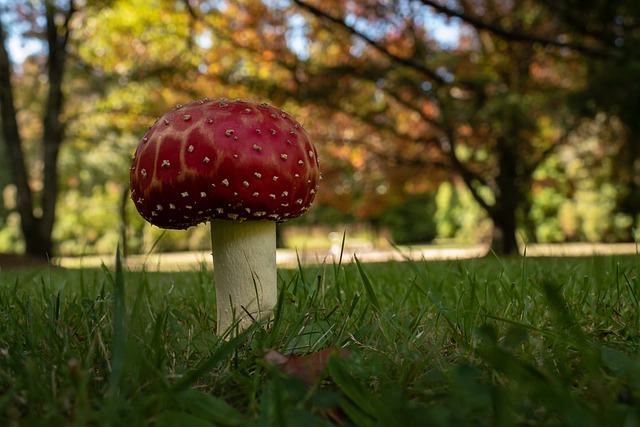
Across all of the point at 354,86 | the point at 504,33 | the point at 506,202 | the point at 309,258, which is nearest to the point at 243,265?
the point at 309,258

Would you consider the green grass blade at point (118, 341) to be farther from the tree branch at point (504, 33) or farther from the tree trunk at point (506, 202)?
the tree trunk at point (506, 202)

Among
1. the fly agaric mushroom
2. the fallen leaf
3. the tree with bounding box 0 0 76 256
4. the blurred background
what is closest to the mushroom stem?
the fly agaric mushroom

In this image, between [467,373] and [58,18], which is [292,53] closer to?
[58,18]

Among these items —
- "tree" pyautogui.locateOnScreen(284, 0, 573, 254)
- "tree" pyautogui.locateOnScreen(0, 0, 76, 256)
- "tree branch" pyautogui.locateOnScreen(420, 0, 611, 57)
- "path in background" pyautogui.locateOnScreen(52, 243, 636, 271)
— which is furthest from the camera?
"tree" pyautogui.locateOnScreen(0, 0, 76, 256)

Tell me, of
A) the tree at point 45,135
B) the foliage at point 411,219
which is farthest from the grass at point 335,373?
the foliage at point 411,219

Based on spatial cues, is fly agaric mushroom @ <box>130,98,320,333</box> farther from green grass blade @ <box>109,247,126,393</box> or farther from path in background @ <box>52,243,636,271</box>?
green grass blade @ <box>109,247,126,393</box>

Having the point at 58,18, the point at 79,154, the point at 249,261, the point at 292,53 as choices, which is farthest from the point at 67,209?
the point at 249,261
